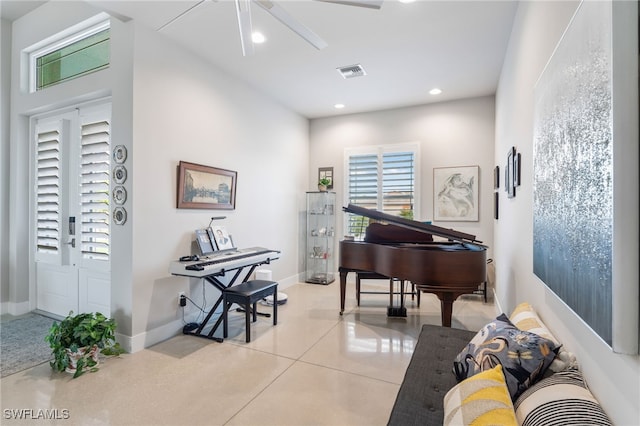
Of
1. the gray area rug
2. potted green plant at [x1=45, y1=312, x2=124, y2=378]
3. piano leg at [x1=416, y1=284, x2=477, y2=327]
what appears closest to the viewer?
potted green plant at [x1=45, y1=312, x2=124, y2=378]

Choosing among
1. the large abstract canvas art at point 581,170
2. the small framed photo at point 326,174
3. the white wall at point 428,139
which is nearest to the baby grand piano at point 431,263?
the large abstract canvas art at point 581,170

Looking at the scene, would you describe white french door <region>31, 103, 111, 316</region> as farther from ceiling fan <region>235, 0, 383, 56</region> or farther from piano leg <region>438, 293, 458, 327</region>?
piano leg <region>438, 293, 458, 327</region>

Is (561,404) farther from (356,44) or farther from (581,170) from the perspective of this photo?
(356,44)

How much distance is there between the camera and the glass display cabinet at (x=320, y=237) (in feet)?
19.1

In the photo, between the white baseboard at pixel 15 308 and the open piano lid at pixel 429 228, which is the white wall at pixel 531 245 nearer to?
the open piano lid at pixel 429 228

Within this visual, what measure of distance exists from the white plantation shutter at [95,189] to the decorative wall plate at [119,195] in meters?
0.23

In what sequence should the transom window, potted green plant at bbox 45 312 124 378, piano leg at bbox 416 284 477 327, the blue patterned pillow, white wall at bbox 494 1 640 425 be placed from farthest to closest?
1. the transom window
2. piano leg at bbox 416 284 477 327
3. potted green plant at bbox 45 312 124 378
4. the blue patterned pillow
5. white wall at bbox 494 1 640 425

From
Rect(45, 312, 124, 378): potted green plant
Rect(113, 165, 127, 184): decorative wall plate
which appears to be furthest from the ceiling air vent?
Rect(45, 312, 124, 378): potted green plant

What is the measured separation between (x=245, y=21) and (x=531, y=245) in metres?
2.52

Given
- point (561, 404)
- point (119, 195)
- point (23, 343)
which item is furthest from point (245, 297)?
point (561, 404)

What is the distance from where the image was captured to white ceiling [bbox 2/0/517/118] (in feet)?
9.16

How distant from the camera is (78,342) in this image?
254 centimetres

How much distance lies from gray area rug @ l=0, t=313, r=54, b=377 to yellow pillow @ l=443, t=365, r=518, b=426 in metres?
3.34

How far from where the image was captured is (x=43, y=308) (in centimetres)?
388
